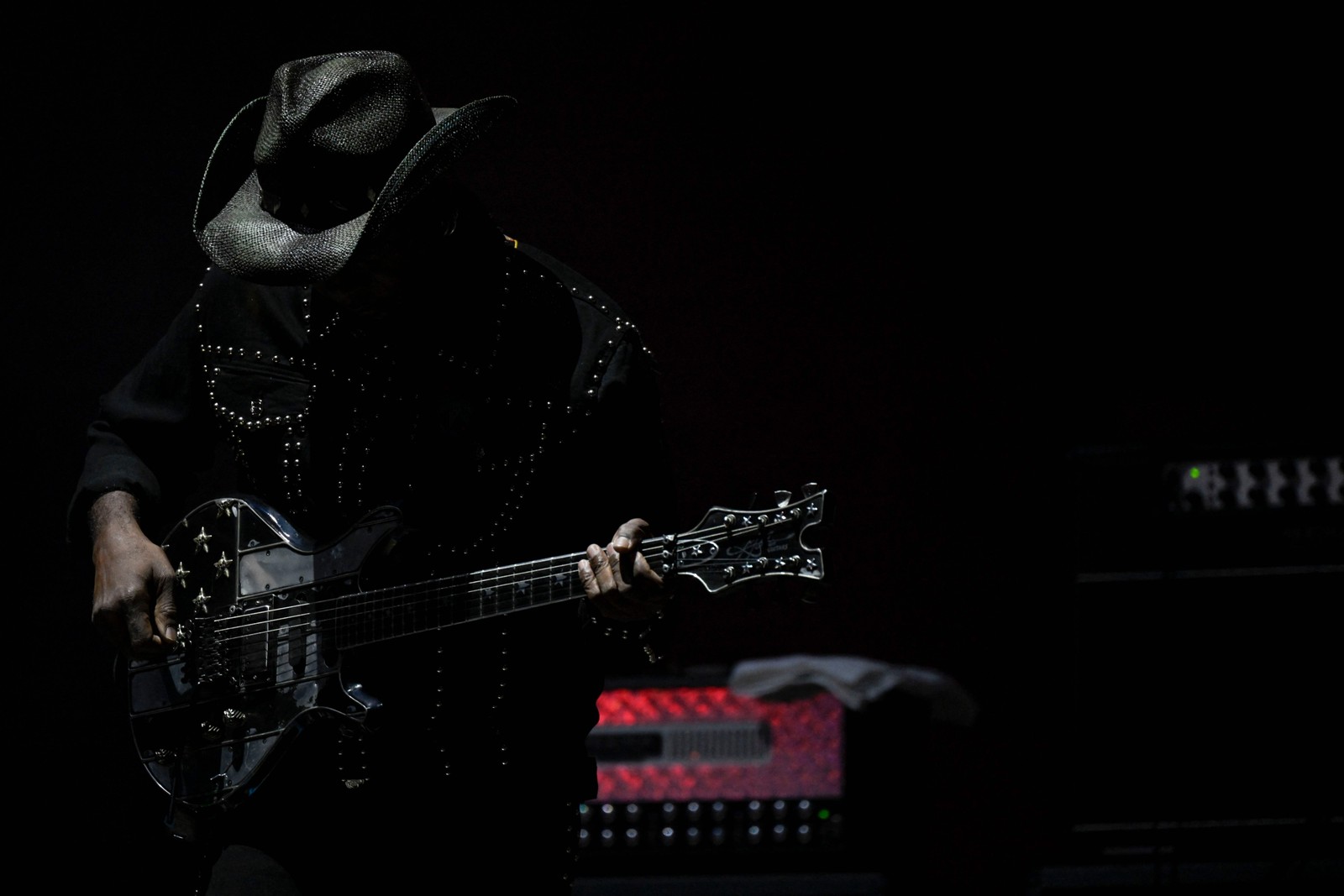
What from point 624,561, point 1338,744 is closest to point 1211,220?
point 1338,744

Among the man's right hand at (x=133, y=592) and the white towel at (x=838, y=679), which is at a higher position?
the man's right hand at (x=133, y=592)

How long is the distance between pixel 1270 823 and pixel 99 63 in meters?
3.26

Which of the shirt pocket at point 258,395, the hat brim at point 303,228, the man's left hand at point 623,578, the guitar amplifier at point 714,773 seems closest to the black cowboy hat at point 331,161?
the hat brim at point 303,228

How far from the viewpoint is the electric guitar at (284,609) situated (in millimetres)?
1737

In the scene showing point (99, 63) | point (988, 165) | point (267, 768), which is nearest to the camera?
point (267, 768)

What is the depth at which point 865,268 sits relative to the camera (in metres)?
3.56

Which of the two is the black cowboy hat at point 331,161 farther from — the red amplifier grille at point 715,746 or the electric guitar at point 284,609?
the red amplifier grille at point 715,746

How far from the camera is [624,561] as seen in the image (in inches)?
66.4

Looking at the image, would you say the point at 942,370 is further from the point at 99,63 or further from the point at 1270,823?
the point at 99,63

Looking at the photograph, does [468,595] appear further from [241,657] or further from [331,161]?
[331,161]

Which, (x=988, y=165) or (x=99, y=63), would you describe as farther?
(x=988, y=165)

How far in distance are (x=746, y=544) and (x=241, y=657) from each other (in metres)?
0.78

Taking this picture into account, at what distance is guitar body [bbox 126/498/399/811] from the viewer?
5.99 ft

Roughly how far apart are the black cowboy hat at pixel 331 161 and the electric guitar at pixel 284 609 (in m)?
0.39
